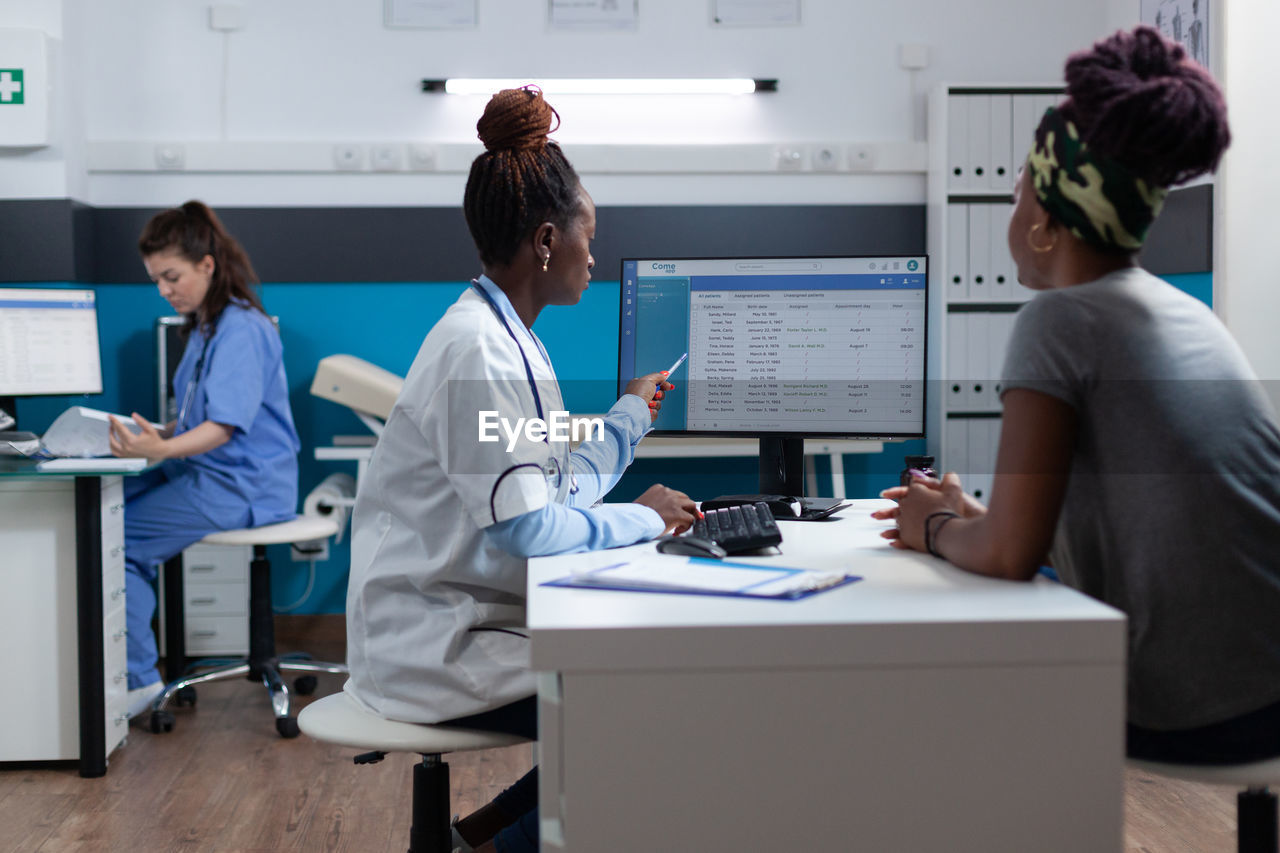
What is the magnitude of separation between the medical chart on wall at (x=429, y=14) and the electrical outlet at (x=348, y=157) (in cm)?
44

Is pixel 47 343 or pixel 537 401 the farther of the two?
pixel 47 343

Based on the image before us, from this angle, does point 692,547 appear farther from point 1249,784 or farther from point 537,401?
point 1249,784

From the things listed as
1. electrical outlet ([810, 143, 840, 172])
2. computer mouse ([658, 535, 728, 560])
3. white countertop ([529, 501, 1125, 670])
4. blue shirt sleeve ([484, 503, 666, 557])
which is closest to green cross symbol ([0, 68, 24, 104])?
electrical outlet ([810, 143, 840, 172])

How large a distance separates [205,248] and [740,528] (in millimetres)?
2125

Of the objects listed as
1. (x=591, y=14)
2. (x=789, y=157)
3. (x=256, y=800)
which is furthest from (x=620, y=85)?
(x=256, y=800)

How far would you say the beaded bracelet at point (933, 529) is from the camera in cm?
122

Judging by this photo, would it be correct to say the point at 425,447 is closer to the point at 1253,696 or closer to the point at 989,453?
the point at 1253,696

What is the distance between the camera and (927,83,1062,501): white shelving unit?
3.46 meters

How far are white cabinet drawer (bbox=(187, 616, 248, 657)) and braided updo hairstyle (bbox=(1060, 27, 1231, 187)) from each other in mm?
2936

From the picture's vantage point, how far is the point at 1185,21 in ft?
10.1

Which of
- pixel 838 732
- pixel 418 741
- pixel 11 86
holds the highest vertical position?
pixel 11 86

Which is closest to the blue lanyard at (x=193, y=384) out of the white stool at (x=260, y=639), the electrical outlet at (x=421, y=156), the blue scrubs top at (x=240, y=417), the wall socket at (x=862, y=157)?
the blue scrubs top at (x=240, y=417)

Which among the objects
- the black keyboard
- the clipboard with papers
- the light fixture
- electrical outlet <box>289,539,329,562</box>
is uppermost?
the light fixture

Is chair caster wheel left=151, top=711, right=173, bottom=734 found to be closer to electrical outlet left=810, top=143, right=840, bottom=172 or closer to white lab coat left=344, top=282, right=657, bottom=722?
white lab coat left=344, top=282, right=657, bottom=722
